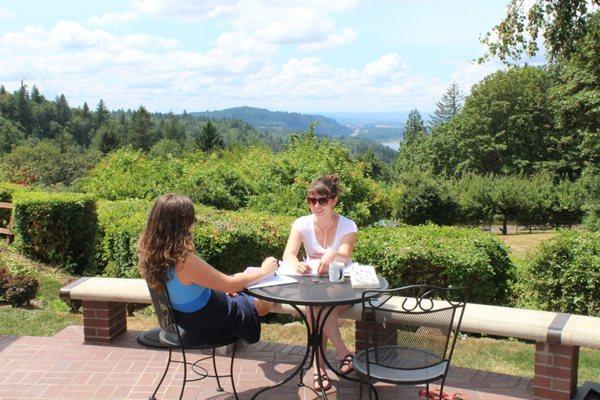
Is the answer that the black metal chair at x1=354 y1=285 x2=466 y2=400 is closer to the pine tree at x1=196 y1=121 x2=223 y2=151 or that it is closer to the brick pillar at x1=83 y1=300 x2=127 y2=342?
the brick pillar at x1=83 y1=300 x2=127 y2=342

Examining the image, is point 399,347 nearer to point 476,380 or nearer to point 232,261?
point 476,380

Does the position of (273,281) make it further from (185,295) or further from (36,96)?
(36,96)

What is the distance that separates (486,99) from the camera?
1594 inches

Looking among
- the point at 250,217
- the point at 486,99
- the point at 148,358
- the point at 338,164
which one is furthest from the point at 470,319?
the point at 486,99

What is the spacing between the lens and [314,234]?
4473mm

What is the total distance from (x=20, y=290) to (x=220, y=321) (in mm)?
4043

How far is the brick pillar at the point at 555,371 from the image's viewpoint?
12.3 feet

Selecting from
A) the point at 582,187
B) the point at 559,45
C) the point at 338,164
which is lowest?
the point at 582,187

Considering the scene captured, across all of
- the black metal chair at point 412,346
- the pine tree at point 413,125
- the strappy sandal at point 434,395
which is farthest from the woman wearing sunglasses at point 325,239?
the pine tree at point 413,125

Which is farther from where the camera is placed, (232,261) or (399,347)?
(232,261)

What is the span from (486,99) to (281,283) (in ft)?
130

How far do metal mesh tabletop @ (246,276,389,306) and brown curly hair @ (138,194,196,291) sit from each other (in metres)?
0.57

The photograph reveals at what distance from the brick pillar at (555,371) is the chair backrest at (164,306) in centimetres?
239

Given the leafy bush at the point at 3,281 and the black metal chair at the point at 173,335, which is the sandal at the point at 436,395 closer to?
the black metal chair at the point at 173,335
